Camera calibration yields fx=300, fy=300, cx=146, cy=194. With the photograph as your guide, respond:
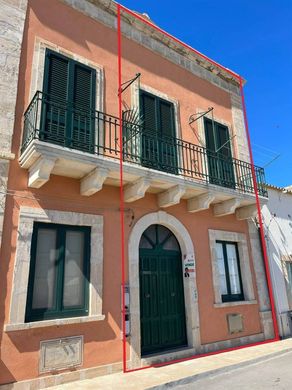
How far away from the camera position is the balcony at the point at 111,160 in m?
5.60

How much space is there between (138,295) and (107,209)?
2.03 meters

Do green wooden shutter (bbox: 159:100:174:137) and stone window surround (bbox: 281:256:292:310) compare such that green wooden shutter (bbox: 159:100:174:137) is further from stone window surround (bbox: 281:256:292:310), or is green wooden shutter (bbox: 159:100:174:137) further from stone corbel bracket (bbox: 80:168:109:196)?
stone window surround (bbox: 281:256:292:310)

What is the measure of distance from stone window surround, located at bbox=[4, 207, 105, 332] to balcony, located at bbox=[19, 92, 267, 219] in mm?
592

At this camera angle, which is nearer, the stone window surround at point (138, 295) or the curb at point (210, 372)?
the curb at point (210, 372)

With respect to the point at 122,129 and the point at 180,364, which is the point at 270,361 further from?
the point at 122,129

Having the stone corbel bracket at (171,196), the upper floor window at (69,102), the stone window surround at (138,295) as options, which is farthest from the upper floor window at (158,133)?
the upper floor window at (69,102)

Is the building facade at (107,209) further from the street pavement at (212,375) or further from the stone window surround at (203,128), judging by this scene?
the street pavement at (212,375)

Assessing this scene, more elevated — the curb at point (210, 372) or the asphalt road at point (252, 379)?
the curb at point (210, 372)

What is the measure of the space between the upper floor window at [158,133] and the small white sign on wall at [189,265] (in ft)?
7.57

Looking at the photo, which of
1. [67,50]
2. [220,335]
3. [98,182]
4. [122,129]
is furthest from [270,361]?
[67,50]

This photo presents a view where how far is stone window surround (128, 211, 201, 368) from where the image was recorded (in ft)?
20.8

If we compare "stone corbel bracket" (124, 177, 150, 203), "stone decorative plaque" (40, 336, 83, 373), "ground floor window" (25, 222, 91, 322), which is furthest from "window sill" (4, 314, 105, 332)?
"stone corbel bracket" (124, 177, 150, 203)

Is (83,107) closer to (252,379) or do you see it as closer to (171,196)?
(171,196)

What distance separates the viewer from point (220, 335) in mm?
7910
